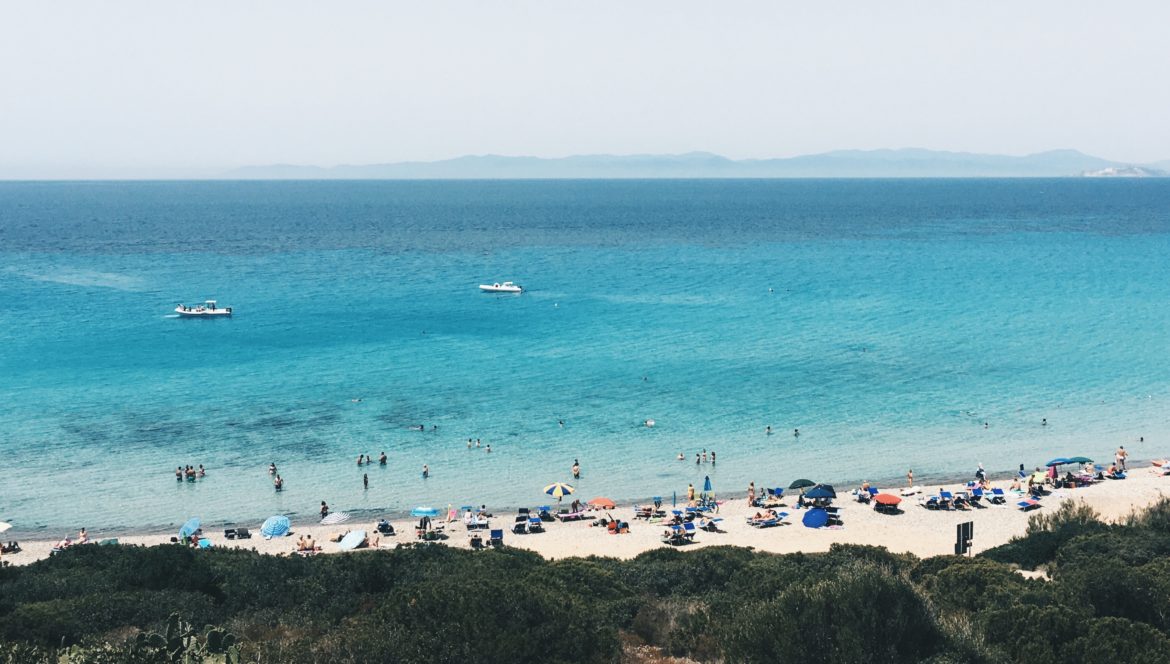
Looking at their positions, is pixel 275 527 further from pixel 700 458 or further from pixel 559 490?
pixel 700 458

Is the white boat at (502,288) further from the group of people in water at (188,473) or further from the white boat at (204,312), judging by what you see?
the group of people in water at (188,473)

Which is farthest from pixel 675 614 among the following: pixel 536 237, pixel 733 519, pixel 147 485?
pixel 536 237

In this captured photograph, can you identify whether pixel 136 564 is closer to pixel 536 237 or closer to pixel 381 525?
pixel 381 525

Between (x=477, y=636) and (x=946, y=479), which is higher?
(x=477, y=636)

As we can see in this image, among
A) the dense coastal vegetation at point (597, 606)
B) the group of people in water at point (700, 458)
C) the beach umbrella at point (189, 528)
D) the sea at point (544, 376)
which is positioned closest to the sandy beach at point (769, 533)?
the beach umbrella at point (189, 528)

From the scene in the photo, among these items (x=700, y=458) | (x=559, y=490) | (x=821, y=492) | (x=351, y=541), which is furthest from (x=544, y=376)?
(x=351, y=541)
